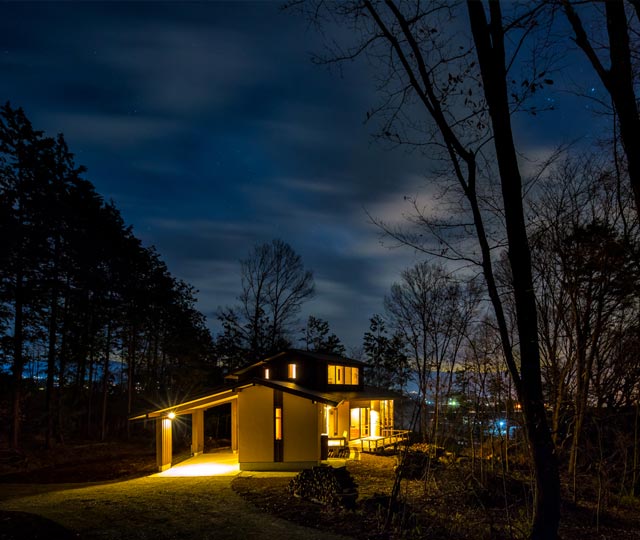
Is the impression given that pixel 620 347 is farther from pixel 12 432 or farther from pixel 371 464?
pixel 12 432

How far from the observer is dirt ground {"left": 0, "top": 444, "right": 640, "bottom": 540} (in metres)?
8.58

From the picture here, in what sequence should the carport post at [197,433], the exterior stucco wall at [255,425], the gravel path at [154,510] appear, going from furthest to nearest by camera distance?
1. the carport post at [197,433]
2. the exterior stucco wall at [255,425]
3. the gravel path at [154,510]

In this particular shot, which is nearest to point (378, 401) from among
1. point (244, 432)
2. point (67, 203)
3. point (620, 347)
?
point (244, 432)

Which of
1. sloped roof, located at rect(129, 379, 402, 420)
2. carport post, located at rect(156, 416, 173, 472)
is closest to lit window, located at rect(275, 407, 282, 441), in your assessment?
sloped roof, located at rect(129, 379, 402, 420)

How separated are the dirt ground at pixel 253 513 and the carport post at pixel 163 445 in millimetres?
1786

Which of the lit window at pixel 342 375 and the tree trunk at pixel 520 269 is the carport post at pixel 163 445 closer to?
the lit window at pixel 342 375

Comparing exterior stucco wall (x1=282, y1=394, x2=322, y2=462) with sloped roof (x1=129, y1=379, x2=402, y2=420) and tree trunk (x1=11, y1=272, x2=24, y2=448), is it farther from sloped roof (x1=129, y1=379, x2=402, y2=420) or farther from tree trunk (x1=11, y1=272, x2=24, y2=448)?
tree trunk (x1=11, y1=272, x2=24, y2=448)

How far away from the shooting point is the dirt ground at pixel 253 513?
8.58 metres

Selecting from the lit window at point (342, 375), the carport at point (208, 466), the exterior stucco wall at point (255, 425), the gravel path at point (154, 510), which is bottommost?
the carport at point (208, 466)

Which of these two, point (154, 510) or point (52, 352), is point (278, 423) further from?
point (52, 352)

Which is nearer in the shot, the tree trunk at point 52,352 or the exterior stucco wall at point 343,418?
the tree trunk at point 52,352

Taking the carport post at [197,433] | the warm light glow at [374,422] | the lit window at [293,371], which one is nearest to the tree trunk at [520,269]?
the carport post at [197,433]

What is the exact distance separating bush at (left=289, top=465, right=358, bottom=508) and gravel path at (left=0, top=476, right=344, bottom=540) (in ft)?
4.43

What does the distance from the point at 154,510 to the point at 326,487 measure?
11.8ft
